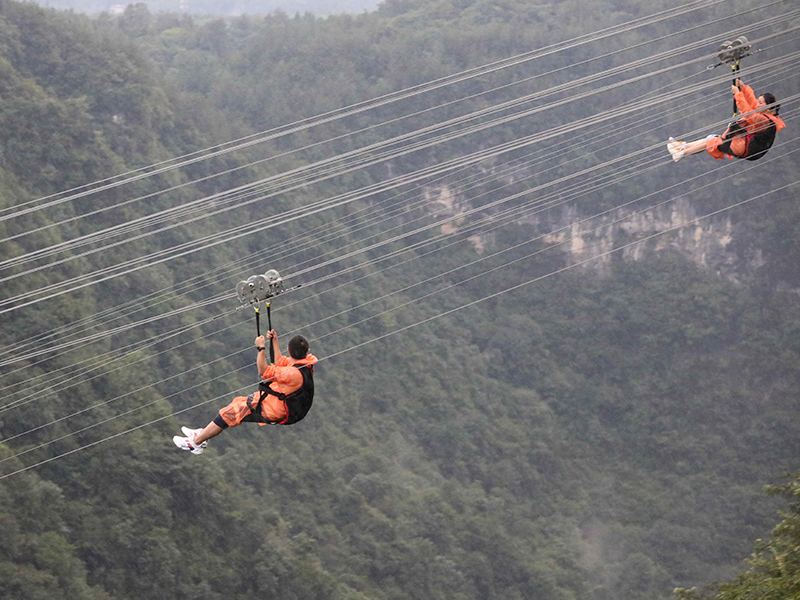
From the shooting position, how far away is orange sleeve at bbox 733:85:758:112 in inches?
459

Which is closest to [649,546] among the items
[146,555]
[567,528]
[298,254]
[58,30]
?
[567,528]

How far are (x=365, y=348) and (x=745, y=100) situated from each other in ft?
111

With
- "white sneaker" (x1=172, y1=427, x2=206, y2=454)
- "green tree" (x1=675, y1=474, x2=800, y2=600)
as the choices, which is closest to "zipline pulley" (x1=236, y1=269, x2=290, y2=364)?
"white sneaker" (x1=172, y1=427, x2=206, y2=454)

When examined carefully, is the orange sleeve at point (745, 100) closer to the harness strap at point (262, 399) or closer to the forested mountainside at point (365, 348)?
the harness strap at point (262, 399)

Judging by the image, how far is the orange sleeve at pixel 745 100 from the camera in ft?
38.2

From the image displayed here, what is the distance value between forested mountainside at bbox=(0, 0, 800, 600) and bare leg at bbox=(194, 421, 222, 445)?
13070 mm

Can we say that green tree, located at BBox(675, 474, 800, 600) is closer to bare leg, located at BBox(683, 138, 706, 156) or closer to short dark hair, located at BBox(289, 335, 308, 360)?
bare leg, located at BBox(683, 138, 706, 156)

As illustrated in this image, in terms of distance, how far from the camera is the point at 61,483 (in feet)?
96.3

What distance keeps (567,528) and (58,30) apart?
92.8ft

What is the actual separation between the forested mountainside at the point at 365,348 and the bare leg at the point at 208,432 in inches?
515

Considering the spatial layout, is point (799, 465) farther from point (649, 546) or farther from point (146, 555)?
point (146, 555)

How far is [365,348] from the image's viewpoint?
44844 mm

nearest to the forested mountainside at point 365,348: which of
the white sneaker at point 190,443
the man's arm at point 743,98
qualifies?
the white sneaker at point 190,443

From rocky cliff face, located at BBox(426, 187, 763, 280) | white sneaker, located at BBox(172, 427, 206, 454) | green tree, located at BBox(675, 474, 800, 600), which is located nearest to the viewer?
white sneaker, located at BBox(172, 427, 206, 454)
